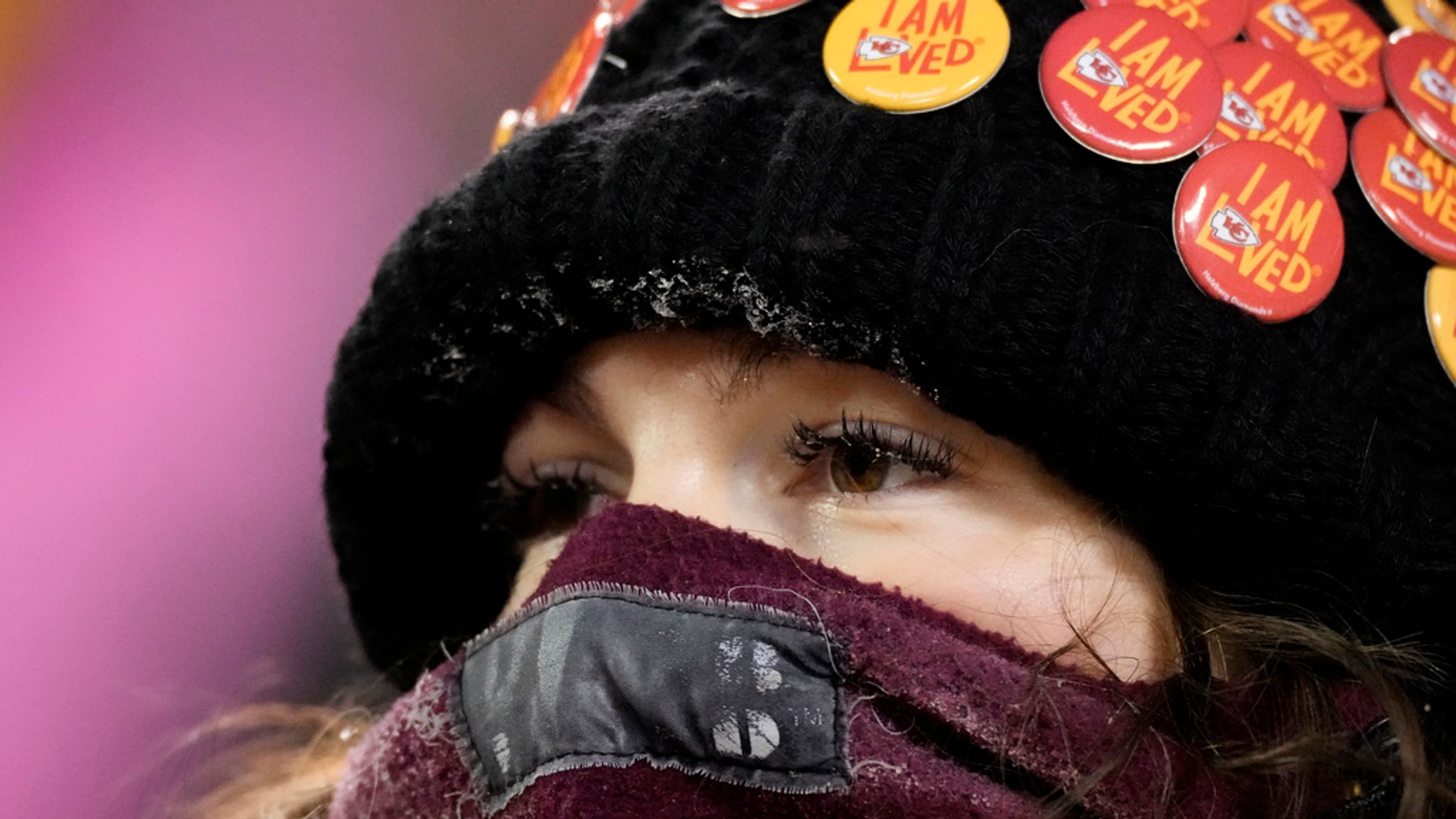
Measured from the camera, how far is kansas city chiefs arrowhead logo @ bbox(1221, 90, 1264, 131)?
32.8 inches

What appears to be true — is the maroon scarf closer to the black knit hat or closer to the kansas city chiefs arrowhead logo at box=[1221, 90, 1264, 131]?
the black knit hat

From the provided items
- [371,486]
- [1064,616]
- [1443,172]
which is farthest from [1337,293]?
[371,486]

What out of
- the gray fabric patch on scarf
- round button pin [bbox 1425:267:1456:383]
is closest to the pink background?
the gray fabric patch on scarf

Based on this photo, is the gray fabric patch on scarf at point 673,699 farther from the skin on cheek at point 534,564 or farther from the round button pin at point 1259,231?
the round button pin at point 1259,231

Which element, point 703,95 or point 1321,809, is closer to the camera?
point 1321,809

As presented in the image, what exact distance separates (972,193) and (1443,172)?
1.19 ft

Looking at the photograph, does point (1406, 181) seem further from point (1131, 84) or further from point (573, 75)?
point (573, 75)

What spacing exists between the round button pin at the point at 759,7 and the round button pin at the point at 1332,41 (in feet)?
1.05

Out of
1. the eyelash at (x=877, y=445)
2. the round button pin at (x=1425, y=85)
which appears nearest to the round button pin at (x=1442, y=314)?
the round button pin at (x=1425, y=85)

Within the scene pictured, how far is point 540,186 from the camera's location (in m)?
0.90

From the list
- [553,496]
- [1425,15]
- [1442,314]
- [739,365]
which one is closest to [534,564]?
[553,496]

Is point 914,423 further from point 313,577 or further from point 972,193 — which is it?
point 313,577

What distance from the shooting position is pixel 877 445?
2.73 feet

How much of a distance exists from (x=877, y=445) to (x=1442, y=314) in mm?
381
